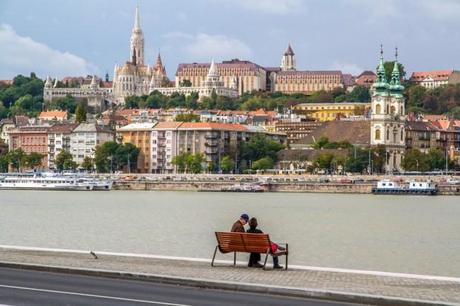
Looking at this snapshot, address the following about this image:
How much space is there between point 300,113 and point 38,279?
137853 mm

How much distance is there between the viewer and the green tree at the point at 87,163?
11150cm

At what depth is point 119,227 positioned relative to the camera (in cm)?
3534

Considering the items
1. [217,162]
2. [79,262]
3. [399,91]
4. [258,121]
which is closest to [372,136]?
[399,91]

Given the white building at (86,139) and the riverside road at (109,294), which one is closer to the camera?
the riverside road at (109,294)

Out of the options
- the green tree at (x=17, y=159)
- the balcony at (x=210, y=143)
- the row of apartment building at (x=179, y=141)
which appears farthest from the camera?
the green tree at (x=17, y=159)

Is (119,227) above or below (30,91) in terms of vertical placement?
below

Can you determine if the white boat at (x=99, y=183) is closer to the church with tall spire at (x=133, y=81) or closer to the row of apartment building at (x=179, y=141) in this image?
the row of apartment building at (x=179, y=141)

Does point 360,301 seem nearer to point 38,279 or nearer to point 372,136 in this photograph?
point 38,279

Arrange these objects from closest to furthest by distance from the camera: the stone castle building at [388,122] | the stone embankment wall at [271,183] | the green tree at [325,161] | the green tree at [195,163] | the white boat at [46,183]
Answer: the stone embankment wall at [271,183]
the white boat at [46,183]
the green tree at [325,161]
the green tree at [195,163]
the stone castle building at [388,122]

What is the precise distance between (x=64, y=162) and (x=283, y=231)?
267 ft

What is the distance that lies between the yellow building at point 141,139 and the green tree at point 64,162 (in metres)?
6.43

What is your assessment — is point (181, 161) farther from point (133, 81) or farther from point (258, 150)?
point (133, 81)

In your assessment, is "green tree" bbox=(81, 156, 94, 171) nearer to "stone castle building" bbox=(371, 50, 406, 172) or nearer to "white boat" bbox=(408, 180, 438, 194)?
"stone castle building" bbox=(371, 50, 406, 172)

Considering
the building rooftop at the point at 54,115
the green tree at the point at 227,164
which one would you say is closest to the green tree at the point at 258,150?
the green tree at the point at 227,164
